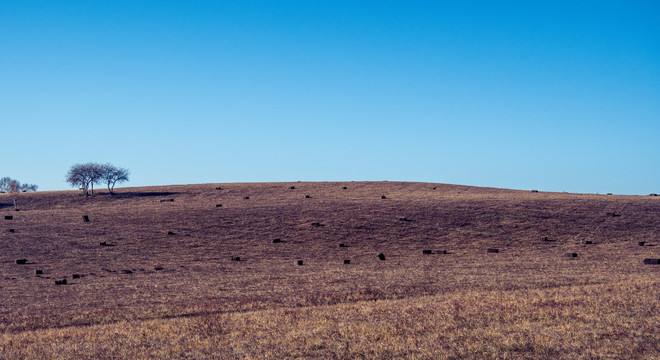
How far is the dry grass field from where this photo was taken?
16234 mm

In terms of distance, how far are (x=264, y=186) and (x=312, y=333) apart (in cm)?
7145

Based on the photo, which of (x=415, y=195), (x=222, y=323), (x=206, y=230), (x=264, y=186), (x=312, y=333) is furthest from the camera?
(x=264, y=186)

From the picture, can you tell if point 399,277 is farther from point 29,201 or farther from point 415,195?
point 29,201

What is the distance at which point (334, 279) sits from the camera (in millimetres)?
32156

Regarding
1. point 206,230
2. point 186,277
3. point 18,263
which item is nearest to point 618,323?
point 186,277

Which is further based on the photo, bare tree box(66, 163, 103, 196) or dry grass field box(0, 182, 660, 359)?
bare tree box(66, 163, 103, 196)

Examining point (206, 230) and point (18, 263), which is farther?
point (206, 230)

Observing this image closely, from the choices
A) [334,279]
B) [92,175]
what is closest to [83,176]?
[92,175]

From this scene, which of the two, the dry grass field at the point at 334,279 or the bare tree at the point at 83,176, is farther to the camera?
the bare tree at the point at 83,176

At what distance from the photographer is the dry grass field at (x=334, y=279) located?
16.2 m

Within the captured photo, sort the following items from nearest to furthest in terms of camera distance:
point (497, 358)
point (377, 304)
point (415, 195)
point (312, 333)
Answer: point (497, 358) < point (312, 333) < point (377, 304) < point (415, 195)

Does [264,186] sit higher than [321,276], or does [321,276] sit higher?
[264,186]

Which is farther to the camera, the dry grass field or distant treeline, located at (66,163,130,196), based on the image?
distant treeline, located at (66,163,130,196)

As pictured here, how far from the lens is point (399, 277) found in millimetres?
32719
